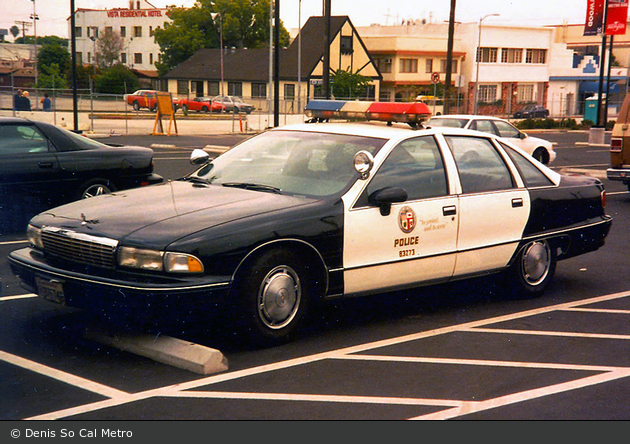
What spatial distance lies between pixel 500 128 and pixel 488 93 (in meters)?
55.6

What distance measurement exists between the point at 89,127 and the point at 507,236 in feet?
105

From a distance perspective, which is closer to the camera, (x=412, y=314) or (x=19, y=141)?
(x=412, y=314)

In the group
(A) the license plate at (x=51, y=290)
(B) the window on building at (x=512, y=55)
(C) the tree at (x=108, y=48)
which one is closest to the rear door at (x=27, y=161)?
(A) the license plate at (x=51, y=290)

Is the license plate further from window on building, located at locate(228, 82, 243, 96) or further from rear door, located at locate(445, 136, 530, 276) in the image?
window on building, located at locate(228, 82, 243, 96)

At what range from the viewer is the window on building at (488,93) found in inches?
2911

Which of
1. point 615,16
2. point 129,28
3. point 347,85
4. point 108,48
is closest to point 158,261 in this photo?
point 615,16

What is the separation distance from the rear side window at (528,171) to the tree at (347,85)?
5152 cm

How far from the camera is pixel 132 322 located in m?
5.29

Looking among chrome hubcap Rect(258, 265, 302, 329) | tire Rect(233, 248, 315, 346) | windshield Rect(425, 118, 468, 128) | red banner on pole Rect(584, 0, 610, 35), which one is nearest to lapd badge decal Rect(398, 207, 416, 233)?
tire Rect(233, 248, 315, 346)

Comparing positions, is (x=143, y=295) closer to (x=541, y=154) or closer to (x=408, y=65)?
(x=541, y=154)

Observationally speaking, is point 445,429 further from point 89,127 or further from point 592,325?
point 89,127

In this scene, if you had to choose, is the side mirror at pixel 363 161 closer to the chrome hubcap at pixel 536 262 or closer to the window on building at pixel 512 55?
the chrome hubcap at pixel 536 262

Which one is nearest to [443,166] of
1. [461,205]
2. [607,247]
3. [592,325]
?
[461,205]

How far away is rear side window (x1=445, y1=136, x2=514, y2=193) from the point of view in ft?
22.9
